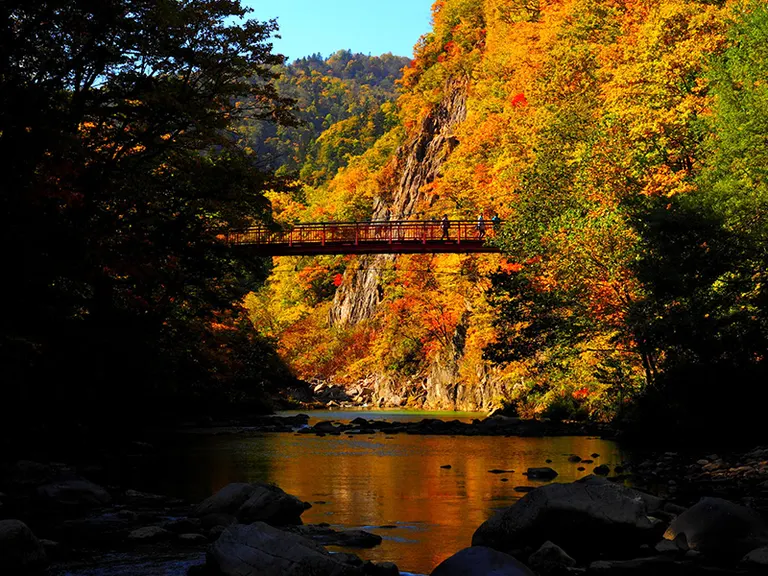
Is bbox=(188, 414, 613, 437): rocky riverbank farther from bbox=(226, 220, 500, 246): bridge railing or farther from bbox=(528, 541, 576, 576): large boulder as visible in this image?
bbox=(528, 541, 576, 576): large boulder

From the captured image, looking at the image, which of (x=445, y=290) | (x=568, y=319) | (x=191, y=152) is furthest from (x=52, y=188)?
(x=445, y=290)

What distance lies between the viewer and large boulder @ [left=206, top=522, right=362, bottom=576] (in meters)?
6.83

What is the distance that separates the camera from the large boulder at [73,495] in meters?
11.0

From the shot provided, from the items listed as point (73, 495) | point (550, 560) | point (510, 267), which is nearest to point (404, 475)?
point (73, 495)

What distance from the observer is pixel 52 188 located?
44.8ft

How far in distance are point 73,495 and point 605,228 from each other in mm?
14575

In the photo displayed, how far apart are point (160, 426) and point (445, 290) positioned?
18.3 meters

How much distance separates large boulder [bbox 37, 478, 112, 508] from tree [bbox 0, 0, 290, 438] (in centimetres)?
213

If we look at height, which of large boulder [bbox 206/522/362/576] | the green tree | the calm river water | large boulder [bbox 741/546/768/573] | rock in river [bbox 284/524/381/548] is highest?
the green tree

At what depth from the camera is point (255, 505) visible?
9.88m

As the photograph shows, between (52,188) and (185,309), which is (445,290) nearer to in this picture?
(185,309)

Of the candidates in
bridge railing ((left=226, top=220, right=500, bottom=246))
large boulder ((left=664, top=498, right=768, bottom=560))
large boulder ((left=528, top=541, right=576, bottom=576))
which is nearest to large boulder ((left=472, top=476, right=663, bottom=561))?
large boulder ((left=664, top=498, right=768, bottom=560))

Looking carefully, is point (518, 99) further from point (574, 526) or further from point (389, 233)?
point (574, 526)

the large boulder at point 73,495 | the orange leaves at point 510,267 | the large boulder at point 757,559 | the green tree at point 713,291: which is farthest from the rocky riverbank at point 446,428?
the large boulder at point 757,559
